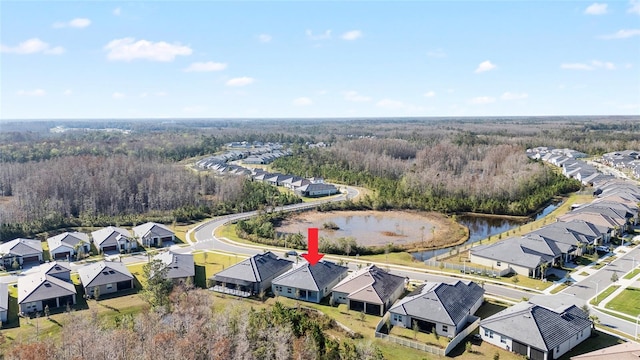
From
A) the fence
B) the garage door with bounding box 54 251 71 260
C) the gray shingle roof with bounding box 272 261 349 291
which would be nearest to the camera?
the gray shingle roof with bounding box 272 261 349 291

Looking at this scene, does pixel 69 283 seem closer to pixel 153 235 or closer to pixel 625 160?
pixel 153 235

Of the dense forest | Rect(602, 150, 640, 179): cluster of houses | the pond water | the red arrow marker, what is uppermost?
Rect(602, 150, 640, 179): cluster of houses

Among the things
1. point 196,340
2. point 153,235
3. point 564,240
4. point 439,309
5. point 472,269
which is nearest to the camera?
point 196,340

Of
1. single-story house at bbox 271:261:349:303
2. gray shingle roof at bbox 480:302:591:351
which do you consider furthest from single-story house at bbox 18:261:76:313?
gray shingle roof at bbox 480:302:591:351

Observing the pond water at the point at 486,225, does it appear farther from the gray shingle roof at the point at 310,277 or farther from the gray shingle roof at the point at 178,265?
the gray shingle roof at the point at 178,265

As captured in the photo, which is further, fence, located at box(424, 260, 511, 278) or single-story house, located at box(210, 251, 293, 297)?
fence, located at box(424, 260, 511, 278)

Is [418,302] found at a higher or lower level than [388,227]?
higher

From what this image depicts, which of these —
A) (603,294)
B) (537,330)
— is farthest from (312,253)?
(603,294)

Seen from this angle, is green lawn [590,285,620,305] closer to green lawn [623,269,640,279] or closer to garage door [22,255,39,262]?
green lawn [623,269,640,279]
